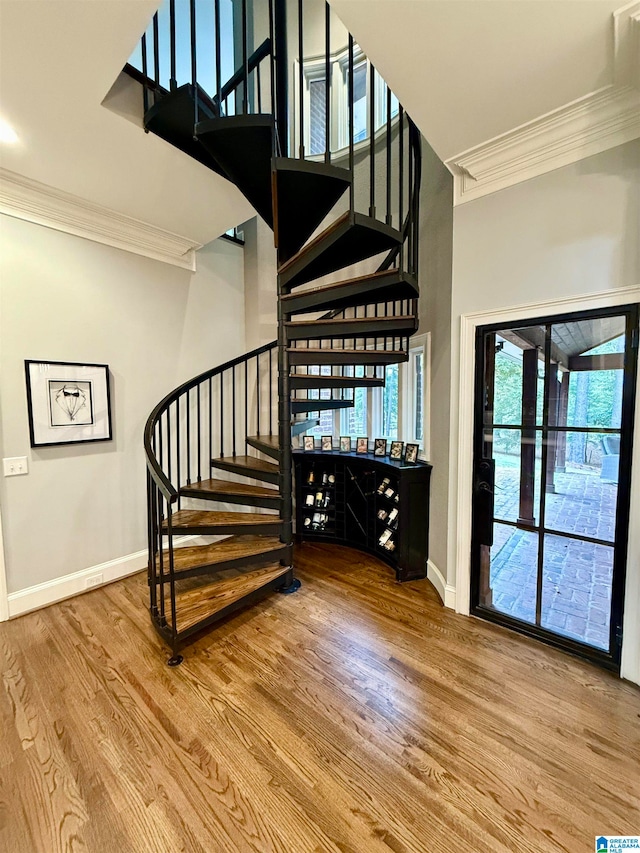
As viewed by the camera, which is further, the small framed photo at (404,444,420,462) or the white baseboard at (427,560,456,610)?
the small framed photo at (404,444,420,462)

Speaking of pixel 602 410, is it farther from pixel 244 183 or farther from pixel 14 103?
pixel 14 103

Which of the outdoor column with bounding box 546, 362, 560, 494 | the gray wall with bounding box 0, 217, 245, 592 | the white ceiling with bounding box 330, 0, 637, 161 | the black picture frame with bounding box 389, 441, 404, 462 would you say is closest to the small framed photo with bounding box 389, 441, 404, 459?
the black picture frame with bounding box 389, 441, 404, 462

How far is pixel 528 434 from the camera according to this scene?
2.11 m

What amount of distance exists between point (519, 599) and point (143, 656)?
7.50ft

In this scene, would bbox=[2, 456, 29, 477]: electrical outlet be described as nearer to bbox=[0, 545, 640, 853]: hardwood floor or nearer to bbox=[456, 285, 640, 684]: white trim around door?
bbox=[0, 545, 640, 853]: hardwood floor

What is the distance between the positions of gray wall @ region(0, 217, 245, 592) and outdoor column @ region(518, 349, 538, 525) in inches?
110

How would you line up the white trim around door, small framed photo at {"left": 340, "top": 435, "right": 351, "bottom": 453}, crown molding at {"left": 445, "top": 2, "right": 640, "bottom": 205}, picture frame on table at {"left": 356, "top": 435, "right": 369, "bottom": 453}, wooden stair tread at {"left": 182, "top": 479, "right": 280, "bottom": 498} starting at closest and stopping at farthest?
crown molding at {"left": 445, "top": 2, "right": 640, "bottom": 205}, the white trim around door, wooden stair tread at {"left": 182, "top": 479, "right": 280, "bottom": 498}, picture frame on table at {"left": 356, "top": 435, "right": 369, "bottom": 453}, small framed photo at {"left": 340, "top": 435, "right": 351, "bottom": 453}

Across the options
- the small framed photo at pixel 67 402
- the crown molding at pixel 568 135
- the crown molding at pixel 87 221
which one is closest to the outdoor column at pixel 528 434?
the crown molding at pixel 568 135

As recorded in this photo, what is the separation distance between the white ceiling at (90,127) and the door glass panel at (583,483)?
272 cm

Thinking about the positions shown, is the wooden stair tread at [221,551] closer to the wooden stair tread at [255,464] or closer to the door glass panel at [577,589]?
the wooden stair tread at [255,464]

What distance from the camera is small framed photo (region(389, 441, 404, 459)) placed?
3070 mm

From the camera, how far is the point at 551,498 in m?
2.05

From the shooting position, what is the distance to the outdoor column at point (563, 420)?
1.98 m

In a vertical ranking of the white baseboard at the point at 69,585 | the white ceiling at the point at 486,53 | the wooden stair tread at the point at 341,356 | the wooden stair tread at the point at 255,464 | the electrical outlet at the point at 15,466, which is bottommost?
the white baseboard at the point at 69,585
